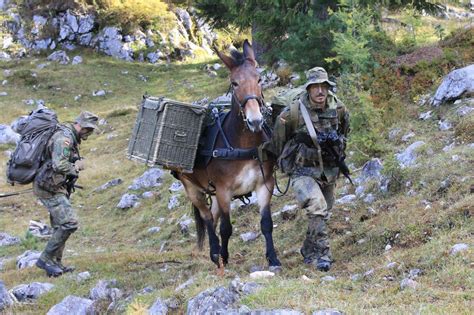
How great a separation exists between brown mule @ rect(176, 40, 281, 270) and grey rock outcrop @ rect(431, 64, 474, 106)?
541 cm

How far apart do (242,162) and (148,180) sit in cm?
761

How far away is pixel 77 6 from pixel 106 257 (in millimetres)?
27436

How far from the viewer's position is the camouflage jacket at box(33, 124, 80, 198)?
25.6 feet

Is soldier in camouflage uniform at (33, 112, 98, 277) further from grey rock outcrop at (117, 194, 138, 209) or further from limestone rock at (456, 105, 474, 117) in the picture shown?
limestone rock at (456, 105, 474, 117)

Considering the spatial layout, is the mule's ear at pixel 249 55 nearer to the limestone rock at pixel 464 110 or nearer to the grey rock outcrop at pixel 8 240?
the limestone rock at pixel 464 110

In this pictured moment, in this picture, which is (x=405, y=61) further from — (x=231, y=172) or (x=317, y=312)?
(x=317, y=312)

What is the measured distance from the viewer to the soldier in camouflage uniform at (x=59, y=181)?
25.7 feet

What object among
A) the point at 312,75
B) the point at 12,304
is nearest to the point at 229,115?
the point at 312,75

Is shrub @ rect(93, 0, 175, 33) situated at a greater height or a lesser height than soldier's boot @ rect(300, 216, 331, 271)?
lesser

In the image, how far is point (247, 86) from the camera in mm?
6316

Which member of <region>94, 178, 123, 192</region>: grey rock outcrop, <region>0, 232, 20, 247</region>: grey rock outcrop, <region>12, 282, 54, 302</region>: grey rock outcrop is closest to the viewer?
<region>12, 282, 54, 302</region>: grey rock outcrop

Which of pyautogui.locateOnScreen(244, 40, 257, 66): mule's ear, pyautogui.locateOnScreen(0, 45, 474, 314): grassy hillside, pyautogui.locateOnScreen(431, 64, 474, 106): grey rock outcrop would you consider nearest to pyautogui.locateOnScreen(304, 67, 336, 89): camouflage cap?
pyautogui.locateOnScreen(244, 40, 257, 66): mule's ear

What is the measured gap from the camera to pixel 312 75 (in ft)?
20.7

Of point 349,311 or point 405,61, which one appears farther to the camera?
point 405,61
